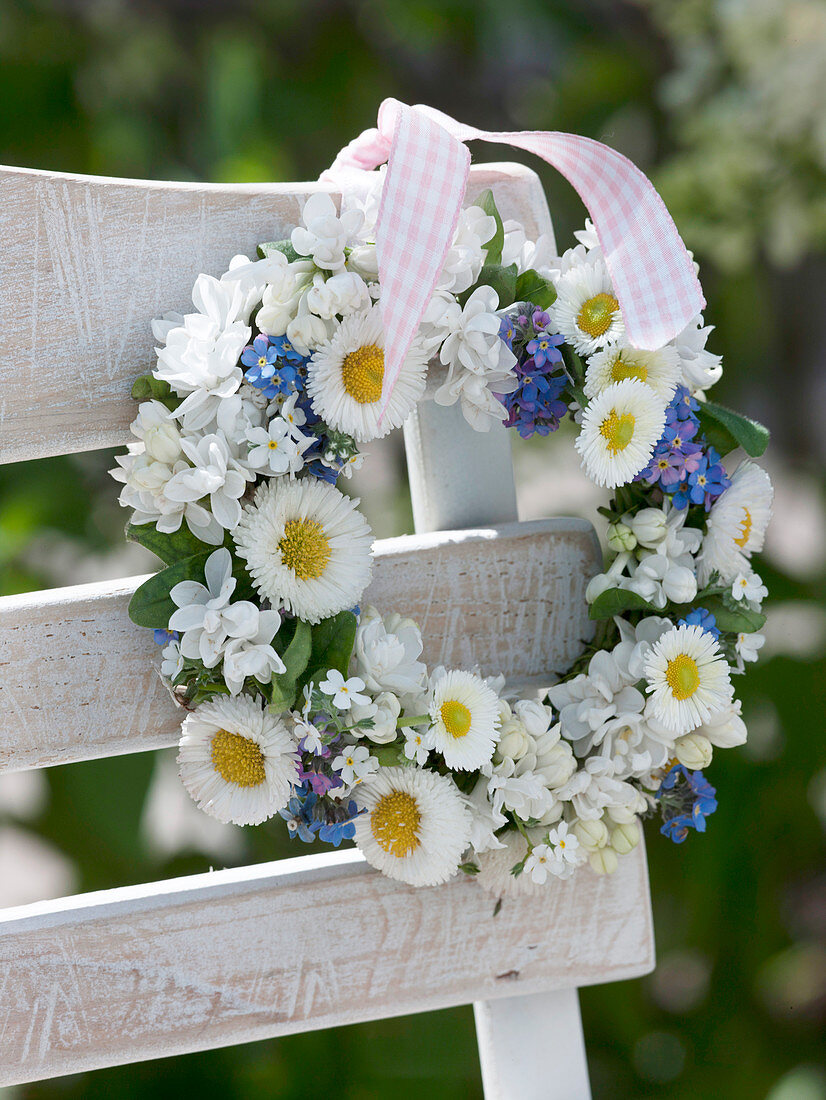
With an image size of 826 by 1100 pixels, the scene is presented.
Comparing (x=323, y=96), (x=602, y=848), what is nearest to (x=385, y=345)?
(x=602, y=848)

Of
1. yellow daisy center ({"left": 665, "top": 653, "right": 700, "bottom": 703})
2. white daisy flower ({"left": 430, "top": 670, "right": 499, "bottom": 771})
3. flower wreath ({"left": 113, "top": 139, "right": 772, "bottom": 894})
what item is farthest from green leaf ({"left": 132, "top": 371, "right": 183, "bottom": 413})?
yellow daisy center ({"left": 665, "top": 653, "right": 700, "bottom": 703})

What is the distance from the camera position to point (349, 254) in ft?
1.91

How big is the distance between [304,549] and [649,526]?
206 mm

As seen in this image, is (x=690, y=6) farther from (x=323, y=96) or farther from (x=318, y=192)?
(x=318, y=192)

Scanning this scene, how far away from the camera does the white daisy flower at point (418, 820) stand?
0.61m

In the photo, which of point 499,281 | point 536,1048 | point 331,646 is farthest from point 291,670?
point 536,1048

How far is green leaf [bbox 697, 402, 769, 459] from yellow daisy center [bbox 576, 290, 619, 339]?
0.08 metres

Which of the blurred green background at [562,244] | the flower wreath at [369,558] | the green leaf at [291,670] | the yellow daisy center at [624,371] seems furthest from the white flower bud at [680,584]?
the blurred green background at [562,244]

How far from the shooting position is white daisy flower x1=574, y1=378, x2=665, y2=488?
1.93ft

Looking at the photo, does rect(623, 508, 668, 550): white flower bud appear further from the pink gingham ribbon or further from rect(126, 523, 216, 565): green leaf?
rect(126, 523, 216, 565): green leaf

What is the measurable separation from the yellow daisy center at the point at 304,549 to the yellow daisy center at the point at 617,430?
0.16 metres

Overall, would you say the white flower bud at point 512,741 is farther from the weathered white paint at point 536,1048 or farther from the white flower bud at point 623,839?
the weathered white paint at point 536,1048

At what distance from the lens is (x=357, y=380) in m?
0.57

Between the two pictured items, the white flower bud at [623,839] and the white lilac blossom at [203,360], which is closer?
the white lilac blossom at [203,360]
